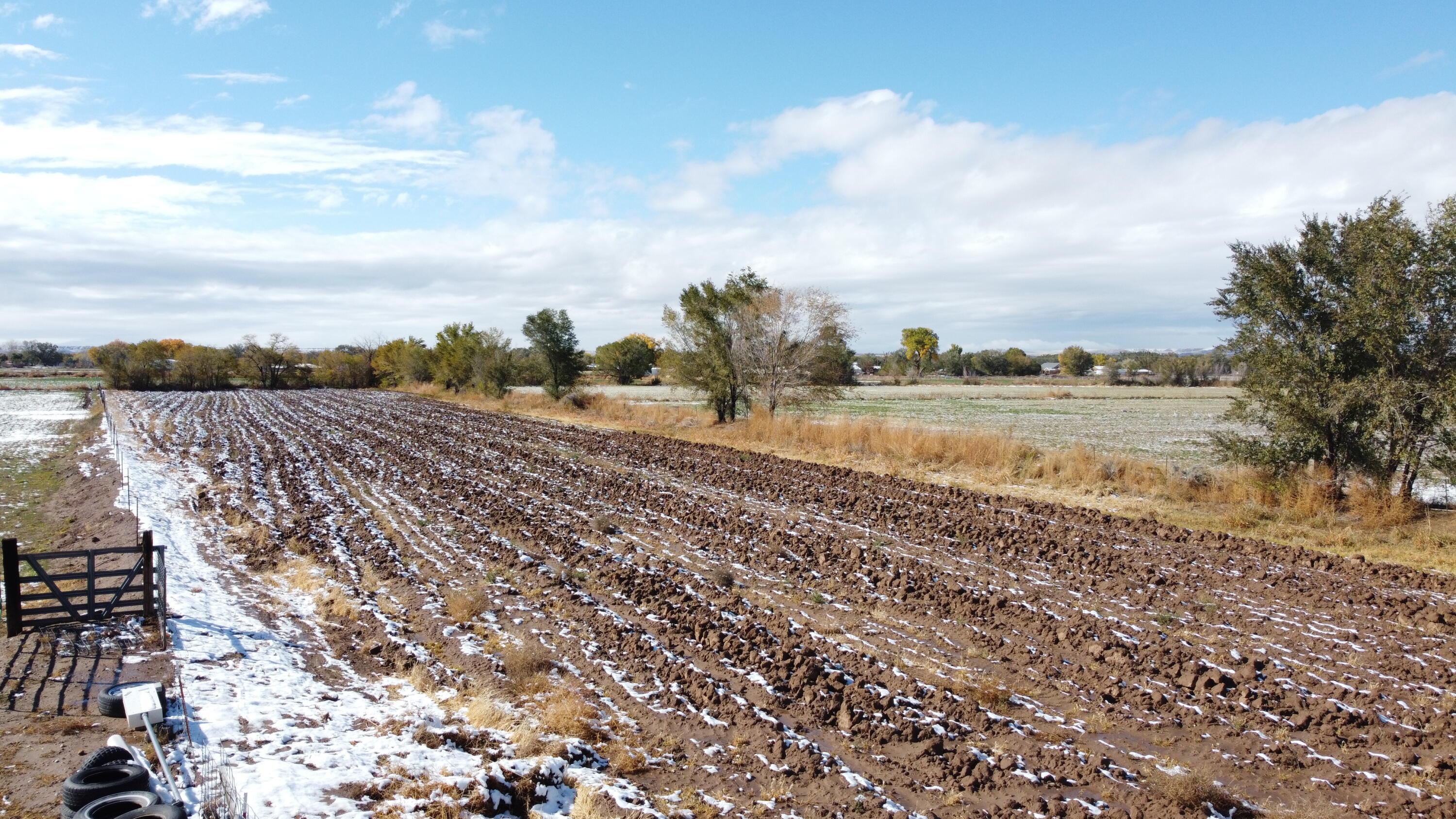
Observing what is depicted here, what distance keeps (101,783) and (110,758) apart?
339mm

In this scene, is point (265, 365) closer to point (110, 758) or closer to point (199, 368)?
point (199, 368)

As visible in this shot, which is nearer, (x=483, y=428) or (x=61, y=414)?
(x=483, y=428)

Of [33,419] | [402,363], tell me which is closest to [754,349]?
[33,419]

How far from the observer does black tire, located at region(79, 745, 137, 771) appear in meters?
5.26

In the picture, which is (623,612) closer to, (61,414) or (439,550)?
(439,550)

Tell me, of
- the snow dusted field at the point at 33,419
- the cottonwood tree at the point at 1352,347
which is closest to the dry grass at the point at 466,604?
the cottonwood tree at the point at 1352,347

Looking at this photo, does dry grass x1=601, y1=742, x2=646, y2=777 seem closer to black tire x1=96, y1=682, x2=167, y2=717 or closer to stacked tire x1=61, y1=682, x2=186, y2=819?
stacked tire x1=61, y1=682, x2=186, y2=819

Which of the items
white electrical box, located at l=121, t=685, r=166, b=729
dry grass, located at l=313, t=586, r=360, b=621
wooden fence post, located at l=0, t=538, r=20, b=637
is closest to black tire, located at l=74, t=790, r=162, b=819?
white electrical box, located at l=121, t=685, r=166, b=729

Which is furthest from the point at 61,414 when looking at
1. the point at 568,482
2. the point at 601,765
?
the point at 601,765

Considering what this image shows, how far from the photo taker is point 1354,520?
1317 centimetres

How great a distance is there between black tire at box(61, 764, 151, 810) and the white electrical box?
859 mm

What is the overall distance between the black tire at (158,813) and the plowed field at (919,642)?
284cm

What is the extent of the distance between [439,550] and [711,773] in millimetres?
7955

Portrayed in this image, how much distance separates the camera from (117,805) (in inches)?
195
